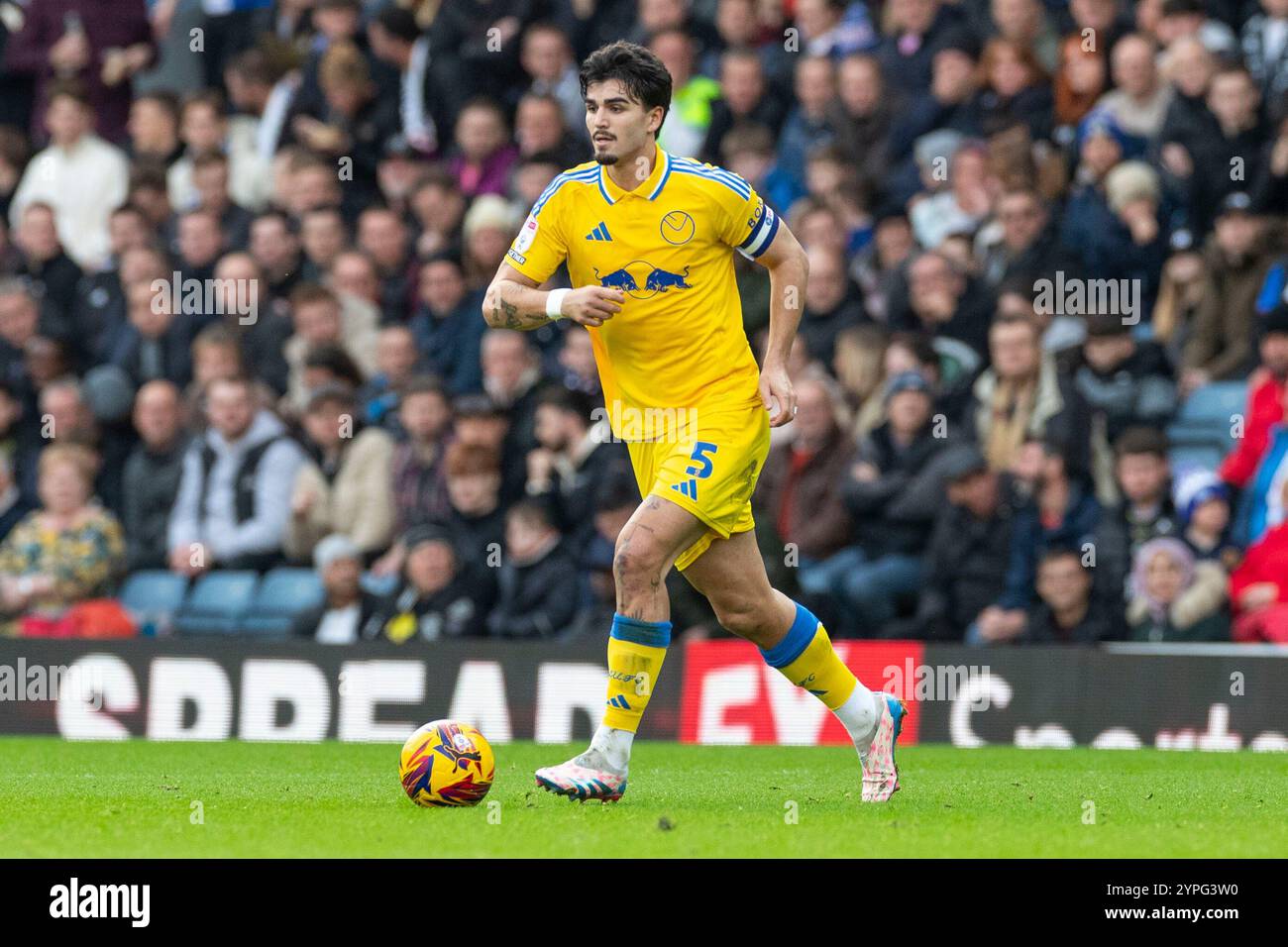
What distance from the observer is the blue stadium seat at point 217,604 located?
49.5 feet

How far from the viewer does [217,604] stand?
597 inches

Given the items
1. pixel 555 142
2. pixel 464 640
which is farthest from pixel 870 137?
Answer: pixel 464 640

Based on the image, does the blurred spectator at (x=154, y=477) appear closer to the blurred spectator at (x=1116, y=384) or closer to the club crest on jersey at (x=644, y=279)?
the blurred spectator at (x=1116, y=384)

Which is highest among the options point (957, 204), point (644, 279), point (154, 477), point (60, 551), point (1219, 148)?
point (1219, 148)

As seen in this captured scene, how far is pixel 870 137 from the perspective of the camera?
1590 cm

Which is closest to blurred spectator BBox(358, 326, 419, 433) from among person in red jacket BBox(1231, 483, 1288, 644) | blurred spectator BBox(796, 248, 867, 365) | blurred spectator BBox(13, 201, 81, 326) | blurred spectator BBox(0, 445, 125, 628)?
blurred spectator BBox(0, 445, 125, 628)

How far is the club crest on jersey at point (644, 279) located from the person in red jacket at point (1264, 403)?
20.8 feet

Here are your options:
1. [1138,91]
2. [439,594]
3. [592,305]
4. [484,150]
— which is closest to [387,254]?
[484,150]

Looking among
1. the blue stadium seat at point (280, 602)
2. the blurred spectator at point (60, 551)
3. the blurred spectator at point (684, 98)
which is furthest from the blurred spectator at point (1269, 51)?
the blurred spectator at point (60, 551)

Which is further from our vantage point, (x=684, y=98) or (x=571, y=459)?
(x=684, y=98)

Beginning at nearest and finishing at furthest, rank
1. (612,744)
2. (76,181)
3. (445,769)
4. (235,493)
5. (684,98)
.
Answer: (445,769) → (612,744) → (235,493) → (684,98) → (76,181)

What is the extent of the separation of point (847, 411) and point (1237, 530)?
2.67 meters

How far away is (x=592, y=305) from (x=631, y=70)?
1.01 metres

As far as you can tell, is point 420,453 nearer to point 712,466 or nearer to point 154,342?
point 154,342
